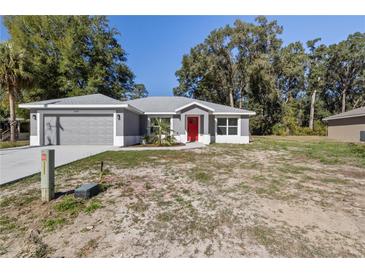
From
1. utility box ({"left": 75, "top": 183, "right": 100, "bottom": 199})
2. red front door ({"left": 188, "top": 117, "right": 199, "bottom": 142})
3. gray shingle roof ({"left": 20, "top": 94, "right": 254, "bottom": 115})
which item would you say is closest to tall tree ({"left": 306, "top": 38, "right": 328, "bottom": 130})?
gray shingle roof ({"left": 20, "top": 94, "right": 254, "bottom": 115})

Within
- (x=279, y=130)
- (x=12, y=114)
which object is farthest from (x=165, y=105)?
(x=279, y=130)

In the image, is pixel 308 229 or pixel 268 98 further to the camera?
pixel 268 98

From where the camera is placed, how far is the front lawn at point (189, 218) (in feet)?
Answer: 7.65

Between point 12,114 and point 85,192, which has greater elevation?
point 12,114

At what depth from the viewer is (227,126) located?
15484mm

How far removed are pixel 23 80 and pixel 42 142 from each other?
6004 mm

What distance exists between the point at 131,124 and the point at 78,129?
139 inches

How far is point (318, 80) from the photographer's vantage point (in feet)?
94.5

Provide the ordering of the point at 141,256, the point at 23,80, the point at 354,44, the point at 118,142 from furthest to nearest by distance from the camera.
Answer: the point at 354,44 → the point at 23,80 → the point at 118,142 → the point at 141,256

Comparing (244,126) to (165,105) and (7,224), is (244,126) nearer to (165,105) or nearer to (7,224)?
(165,105)

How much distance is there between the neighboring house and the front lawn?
53.9 ft

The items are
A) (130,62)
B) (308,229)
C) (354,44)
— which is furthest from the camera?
(354,44)

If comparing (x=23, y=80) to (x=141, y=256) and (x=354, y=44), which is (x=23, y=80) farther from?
(x=354, y=44)

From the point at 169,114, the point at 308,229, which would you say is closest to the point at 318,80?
the point at 169,114
